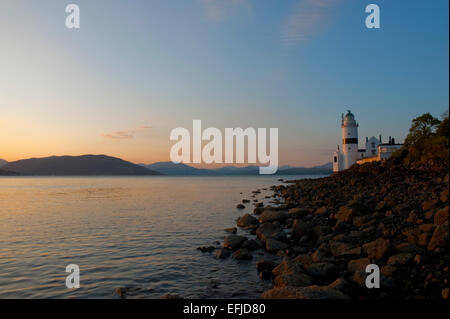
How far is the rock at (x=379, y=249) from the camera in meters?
9.12

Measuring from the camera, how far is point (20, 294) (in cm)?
905

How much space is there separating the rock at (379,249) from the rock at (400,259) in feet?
1.88

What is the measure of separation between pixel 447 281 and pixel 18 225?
24129 mm

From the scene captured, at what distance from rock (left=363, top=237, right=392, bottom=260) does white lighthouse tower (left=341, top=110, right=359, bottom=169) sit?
6322 centimetres

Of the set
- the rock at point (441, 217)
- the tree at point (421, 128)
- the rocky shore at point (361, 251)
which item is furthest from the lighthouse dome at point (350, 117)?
the rock at point (441, 217)

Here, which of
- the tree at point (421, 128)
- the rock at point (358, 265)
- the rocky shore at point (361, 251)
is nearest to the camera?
the rocky shore at point (361, 251)

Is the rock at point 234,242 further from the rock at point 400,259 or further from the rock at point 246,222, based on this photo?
the rock at point 400,259

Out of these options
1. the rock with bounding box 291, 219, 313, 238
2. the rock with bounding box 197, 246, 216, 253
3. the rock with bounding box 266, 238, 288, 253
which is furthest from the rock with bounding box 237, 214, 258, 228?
the rock with bounding box 266, 238, 288, 253

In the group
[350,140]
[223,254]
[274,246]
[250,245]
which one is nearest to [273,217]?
[250,245]

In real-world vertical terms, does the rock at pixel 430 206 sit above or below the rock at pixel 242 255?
above

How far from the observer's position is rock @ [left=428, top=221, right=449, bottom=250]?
29.2ft

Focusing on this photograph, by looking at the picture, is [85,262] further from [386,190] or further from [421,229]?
[386,190]

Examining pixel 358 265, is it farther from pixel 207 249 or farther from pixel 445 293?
pixel 207 249

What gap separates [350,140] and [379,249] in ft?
212
